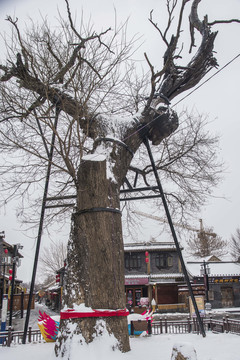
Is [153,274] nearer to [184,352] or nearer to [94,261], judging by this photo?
[94,261]

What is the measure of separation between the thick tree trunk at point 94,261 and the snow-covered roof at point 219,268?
930 inches

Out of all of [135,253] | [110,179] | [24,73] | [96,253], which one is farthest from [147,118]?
[135,253]

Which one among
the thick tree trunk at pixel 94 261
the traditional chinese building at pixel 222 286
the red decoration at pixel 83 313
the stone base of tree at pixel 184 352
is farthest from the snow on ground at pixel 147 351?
the traditional chinese building at pixel 222 286

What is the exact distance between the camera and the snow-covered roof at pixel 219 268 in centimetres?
2733

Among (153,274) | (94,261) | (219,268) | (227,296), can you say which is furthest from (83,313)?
(219,268)

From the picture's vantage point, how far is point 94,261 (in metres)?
5.35

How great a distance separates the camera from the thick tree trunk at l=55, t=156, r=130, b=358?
16.4 feet

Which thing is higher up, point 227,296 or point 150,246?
point 150,246

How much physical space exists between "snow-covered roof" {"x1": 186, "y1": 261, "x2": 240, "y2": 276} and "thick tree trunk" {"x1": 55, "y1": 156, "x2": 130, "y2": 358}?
930 inches

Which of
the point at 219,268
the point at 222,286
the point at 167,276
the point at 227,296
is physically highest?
the point at 219,268

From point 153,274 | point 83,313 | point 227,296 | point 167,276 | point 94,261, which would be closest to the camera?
point 83,313

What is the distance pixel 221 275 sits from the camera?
2689 centimetres

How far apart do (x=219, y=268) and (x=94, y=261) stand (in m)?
26.3

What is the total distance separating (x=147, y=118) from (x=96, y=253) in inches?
→ 150
